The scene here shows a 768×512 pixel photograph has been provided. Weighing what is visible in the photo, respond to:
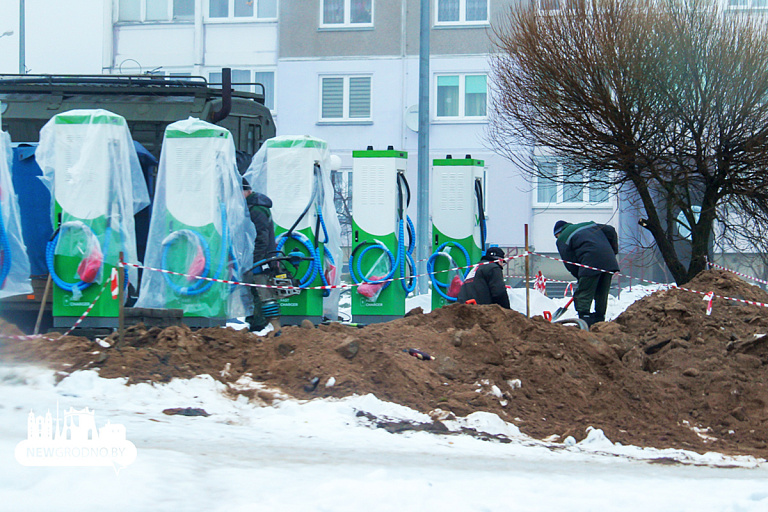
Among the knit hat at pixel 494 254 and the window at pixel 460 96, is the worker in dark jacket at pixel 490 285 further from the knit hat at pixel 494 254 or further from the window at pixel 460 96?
the window at pixel 460 96

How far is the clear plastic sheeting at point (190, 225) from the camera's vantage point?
927 centimetres

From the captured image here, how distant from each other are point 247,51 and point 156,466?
79.8 ft

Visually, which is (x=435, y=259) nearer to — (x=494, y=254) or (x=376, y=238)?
(x=376, y=238)

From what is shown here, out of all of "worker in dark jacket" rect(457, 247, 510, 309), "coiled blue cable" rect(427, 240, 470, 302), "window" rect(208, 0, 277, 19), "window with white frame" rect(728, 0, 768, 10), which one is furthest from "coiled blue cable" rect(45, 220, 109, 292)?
"window" rect(208, 0, 277, 19)

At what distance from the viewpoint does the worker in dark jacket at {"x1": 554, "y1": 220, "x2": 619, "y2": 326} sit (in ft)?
36.5

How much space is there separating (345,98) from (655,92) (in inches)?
607

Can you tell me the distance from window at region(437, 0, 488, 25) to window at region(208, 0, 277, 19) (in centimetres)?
536

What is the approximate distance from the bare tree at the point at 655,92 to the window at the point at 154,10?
16853mm

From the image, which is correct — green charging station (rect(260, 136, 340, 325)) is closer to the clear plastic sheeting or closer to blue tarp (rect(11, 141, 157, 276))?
the clear plastic sheeting

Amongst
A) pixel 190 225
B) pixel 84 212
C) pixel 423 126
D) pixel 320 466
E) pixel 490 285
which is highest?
pixel 423 126

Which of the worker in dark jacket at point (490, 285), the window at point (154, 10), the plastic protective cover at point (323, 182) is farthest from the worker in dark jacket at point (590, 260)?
the window at point (154, 10)

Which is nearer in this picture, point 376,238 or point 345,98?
point 376,238

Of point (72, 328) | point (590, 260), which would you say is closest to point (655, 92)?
point (590, 260)

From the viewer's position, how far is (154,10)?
1104 inches
